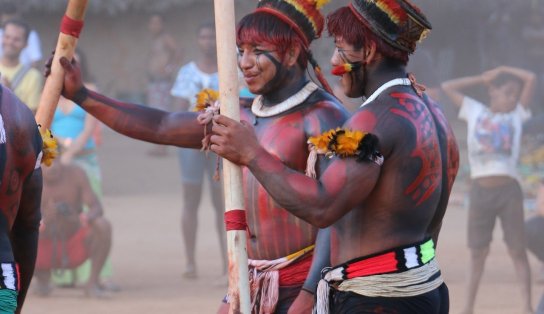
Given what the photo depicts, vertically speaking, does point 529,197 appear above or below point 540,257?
above

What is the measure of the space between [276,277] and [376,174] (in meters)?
1.11

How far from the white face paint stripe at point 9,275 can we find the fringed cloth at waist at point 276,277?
118cm

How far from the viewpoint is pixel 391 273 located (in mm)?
4152

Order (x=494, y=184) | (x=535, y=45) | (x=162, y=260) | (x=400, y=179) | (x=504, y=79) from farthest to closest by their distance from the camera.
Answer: (x=535, y=45) < (x=162, y=260) < (x=504, y=79) < (x=494, y=184) < (x=400, y=179)

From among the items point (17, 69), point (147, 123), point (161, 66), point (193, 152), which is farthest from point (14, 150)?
point (161, 66)

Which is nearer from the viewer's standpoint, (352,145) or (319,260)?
(352,145)

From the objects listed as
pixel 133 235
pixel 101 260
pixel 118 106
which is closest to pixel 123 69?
pixel 133 235

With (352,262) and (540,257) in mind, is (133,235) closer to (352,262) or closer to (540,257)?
(540,257)

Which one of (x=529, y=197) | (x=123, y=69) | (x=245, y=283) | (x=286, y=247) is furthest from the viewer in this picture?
(x=123, y=69)

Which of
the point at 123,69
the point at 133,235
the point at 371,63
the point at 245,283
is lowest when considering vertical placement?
the point at 245,283

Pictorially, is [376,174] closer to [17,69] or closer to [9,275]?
[9,275]

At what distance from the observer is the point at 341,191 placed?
157 inches

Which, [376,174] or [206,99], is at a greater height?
[206,99]

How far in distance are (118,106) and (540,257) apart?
6.06 m
